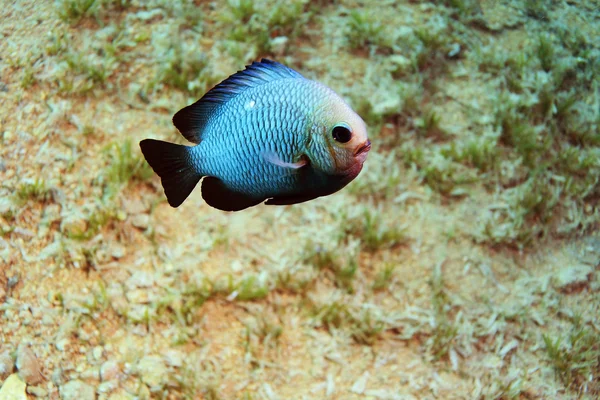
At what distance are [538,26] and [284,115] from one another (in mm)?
3828

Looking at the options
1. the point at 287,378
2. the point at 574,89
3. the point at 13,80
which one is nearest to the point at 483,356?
the point at 287,378

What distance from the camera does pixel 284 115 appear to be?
140 cm

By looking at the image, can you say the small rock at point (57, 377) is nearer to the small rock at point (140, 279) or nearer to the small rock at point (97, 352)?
the small rock at point (97, 352)

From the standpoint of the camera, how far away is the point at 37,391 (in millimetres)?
2490

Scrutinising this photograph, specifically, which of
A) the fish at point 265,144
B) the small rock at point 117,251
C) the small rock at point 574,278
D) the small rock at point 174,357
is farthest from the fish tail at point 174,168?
the small rock at point 574,278

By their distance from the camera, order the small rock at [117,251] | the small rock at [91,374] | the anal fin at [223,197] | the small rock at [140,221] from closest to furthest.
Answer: the anal fin at [223,197] → the small rock at [91,374] → the small rock at [117,251] → the small rock at [140,221]

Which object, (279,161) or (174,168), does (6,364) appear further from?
(279,161)

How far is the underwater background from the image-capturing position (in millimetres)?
2918

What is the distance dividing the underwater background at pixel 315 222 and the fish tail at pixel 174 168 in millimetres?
1570

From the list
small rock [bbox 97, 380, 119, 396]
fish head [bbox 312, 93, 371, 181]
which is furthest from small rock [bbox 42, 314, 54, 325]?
fish head [bbox 312, 93, 371, 181]

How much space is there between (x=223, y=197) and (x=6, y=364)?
1703mm

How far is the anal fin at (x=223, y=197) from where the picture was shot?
57.7 inches

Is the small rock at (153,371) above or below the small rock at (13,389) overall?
below

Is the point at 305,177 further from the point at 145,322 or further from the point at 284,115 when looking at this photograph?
the point at 145,322
